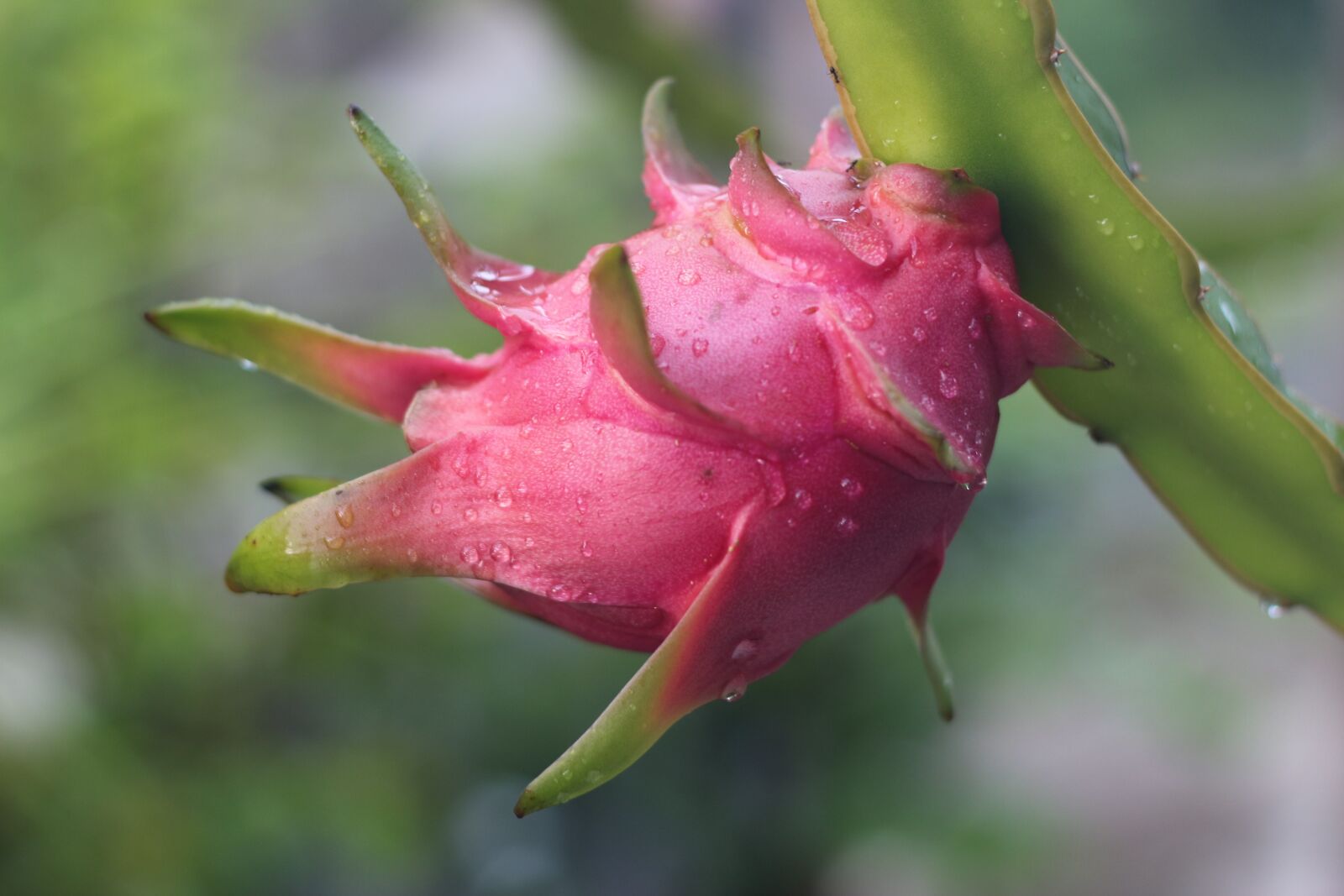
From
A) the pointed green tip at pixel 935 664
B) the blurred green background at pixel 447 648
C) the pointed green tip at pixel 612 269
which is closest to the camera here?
the pointed green tip at pixel 612 269

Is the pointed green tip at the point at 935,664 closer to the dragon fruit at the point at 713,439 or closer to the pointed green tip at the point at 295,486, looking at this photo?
the dragon fruit at the point at 713,439

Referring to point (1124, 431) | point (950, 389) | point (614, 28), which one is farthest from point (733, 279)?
point (614, 28)

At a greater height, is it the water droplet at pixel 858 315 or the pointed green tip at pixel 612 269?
the pointed green tip at pixel 612 269

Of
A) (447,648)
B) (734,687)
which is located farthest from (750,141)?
(447,648)

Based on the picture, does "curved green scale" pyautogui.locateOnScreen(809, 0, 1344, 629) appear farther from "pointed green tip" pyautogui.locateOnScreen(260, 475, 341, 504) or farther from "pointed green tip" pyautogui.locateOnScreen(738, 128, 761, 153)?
"pointed green tip" pyautogui.locateOnScreen(260, 475, 341, 504)

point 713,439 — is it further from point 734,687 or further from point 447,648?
point 447,648

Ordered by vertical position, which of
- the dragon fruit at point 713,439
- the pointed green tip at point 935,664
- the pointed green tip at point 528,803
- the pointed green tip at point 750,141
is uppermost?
the pointed green tip at point 750,141

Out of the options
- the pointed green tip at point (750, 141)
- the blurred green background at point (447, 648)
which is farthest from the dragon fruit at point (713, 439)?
the blurred green background at point (447, 648)

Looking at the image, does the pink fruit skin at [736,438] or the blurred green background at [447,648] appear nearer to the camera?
the pink fruit skin at [736,438]
